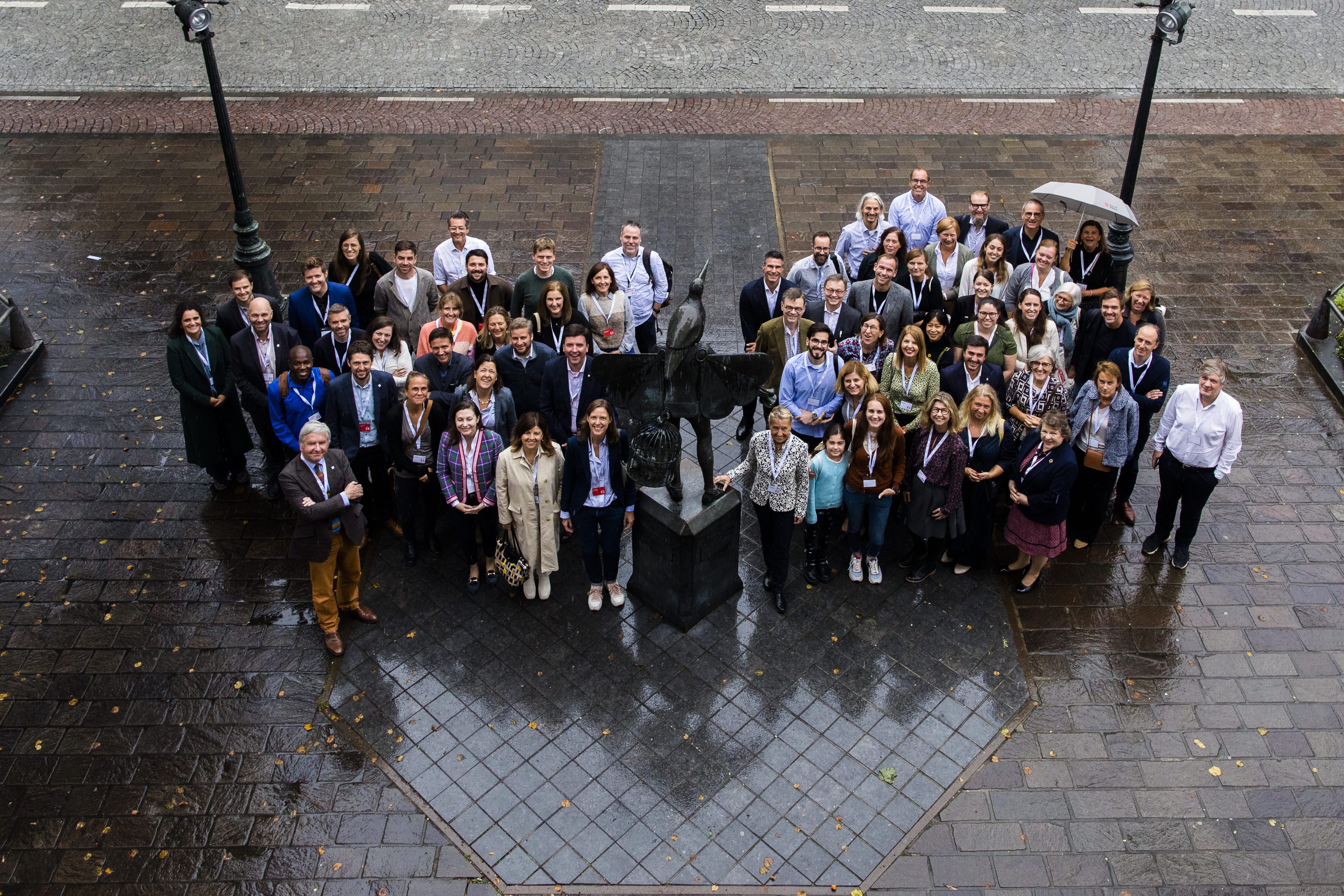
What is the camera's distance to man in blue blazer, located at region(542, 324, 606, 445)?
920cm

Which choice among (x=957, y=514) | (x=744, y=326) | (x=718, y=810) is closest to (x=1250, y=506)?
(x=957, y=514)

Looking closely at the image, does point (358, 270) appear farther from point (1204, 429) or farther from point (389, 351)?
point (1204, 429)

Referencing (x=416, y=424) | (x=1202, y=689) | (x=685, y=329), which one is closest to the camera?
(x=685, y=329)

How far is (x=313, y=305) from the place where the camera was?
10.3 meters

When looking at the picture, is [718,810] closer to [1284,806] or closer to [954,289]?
[1284,806]

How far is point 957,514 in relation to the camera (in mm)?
9148

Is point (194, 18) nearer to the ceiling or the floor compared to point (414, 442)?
nearer to the ceiling

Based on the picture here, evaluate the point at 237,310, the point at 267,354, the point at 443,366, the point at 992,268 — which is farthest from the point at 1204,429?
the point at 237,310

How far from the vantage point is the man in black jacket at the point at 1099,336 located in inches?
384

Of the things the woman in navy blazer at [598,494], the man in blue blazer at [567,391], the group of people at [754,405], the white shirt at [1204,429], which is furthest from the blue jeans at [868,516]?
the white shirt at [1204,429]

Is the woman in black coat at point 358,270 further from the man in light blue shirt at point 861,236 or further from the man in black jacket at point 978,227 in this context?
the man in black jacket at point 978,227

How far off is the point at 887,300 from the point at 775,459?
8.19ft

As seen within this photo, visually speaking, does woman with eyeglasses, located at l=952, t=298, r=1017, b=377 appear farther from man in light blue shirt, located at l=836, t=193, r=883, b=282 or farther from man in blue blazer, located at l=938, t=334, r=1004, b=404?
man in light blue shirt, located at l=836, t=193, r=883, b=282

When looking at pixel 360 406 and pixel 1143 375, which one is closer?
pixel 360 406
